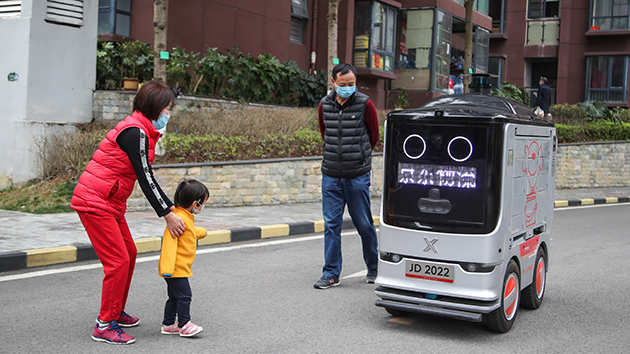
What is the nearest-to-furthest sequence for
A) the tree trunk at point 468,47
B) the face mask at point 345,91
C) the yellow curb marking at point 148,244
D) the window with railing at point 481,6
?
1. the face mask at point 345,91
2. the yellow curb marking at point 148,244
3. the tree trunk at point 468,47
4. the window with railing at point 481,6

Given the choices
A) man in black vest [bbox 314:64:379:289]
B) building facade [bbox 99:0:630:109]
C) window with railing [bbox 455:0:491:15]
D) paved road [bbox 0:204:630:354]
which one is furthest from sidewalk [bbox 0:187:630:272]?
window with railing [bbox 455:0:491:15]

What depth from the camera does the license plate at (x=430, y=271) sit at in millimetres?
4699

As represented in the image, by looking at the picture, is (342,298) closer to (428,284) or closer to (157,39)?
(428,284)

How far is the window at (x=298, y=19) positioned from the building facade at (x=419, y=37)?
4cm

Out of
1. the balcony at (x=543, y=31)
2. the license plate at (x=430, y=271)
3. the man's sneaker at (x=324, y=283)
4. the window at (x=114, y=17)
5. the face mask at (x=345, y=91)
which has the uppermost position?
the balcony at (x=543, y=31)

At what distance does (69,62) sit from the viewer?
1295 centimetres

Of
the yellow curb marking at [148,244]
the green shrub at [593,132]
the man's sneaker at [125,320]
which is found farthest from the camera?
the green shrub at [593,132]

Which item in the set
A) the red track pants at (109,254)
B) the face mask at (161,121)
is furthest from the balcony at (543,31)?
the red track pants at (109,254)

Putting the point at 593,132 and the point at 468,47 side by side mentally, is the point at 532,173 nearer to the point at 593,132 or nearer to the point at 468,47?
the point at 468,47

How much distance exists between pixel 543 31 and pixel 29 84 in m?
29.8

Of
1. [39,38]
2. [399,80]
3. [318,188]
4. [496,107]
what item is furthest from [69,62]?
[399,80]

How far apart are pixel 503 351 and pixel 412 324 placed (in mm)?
825

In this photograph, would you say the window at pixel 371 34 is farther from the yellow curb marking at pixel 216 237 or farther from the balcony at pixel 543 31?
the yellow curb marking at pixel 216 237

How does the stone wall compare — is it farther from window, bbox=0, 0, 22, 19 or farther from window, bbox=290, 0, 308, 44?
window, bbox=0, 0, 22, 19
